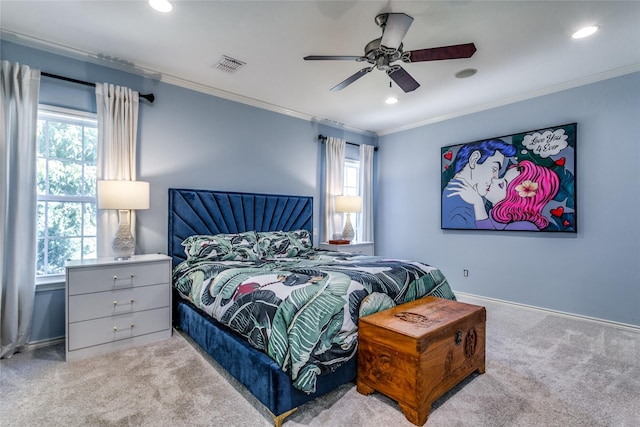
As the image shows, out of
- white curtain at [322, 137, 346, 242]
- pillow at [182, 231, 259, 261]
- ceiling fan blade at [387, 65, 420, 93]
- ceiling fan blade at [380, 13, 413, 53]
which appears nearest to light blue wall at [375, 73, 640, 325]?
white curtain at [322, 137, 346, 242]

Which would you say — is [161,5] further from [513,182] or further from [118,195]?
[513,182]

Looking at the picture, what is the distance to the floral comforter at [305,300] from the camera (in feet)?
5.77

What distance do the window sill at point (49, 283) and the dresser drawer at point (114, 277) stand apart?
21.1 inches

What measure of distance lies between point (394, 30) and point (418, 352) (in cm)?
207

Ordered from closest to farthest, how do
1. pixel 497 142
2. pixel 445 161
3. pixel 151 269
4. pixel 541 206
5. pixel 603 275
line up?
1. pixel 151 269
2. pixel 603 275
3. pixel 541 206
4. pixel 497 142
5. pixel 445 161

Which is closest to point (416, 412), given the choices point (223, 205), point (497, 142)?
point (223, 205)

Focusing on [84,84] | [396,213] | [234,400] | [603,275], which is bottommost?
[234,400]

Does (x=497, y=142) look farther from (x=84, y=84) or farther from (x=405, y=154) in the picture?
(x=84, y=84)

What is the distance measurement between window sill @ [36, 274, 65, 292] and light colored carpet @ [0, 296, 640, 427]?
52 centimetres

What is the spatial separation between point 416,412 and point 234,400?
1.11 meters

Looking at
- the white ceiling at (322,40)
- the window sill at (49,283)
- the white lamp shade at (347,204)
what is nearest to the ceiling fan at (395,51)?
the white ceiling at (322,40)

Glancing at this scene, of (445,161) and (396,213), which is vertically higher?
(445,161)

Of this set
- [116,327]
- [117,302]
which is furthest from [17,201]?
[116,327]

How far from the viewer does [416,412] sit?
172 cm
